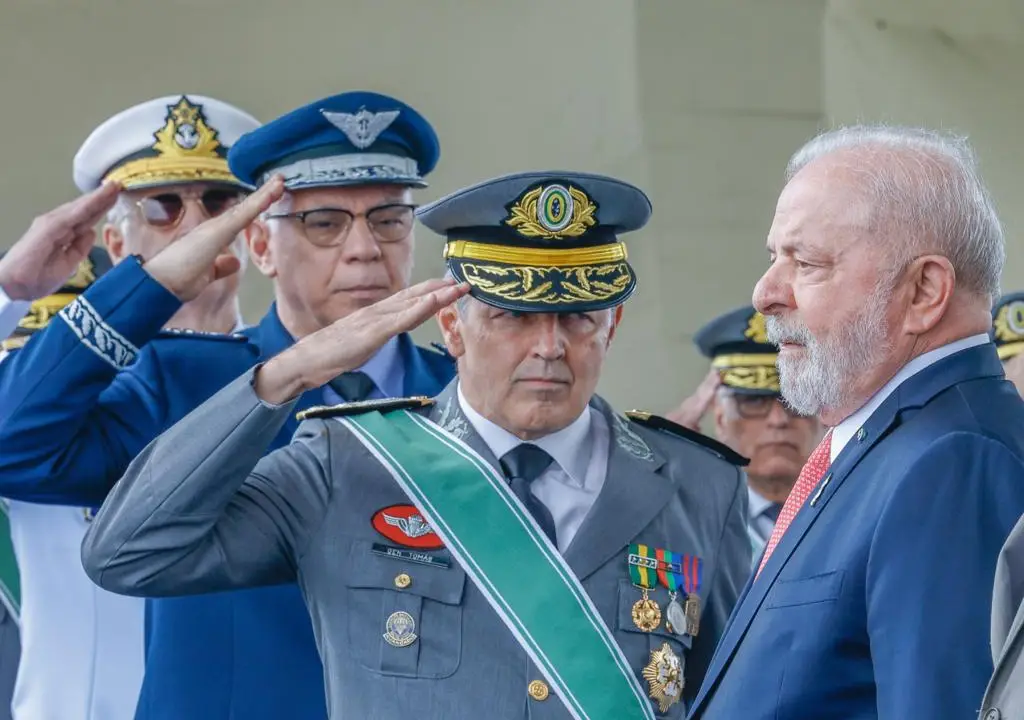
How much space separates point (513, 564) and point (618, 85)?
3.99m

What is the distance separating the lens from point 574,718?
3254 millimetres

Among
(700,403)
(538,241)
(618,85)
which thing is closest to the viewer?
(538,241)

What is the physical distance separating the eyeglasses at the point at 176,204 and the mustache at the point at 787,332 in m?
1.89

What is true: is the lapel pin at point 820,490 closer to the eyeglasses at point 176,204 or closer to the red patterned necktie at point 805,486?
the red patterned necktie at point 805,486

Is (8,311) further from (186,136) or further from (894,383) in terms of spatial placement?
(894,383)

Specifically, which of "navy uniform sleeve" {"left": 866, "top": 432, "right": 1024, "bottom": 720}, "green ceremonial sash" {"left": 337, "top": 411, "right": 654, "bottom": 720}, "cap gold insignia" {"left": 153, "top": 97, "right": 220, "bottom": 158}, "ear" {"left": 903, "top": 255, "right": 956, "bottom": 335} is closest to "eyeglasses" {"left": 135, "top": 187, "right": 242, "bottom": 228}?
"cap gold insignia" {"left": 153, "top": 97, "right": 220, "bottom": 158}

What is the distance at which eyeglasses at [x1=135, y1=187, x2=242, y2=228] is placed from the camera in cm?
458

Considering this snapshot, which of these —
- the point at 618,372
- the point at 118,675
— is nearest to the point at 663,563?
the point at 118,675

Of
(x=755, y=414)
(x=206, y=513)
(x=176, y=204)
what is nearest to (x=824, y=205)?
(x=206, y=513)

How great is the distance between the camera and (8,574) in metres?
4.59

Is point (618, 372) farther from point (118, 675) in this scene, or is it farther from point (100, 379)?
point (100, 379)

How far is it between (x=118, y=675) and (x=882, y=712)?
228cm

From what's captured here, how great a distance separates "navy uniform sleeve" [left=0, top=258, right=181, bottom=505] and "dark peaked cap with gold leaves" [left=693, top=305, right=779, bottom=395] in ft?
6.86

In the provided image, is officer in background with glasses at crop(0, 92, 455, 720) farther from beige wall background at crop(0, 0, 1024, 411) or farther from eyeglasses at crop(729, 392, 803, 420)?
beige wall background at crop(0, 0, 1024, 411)
